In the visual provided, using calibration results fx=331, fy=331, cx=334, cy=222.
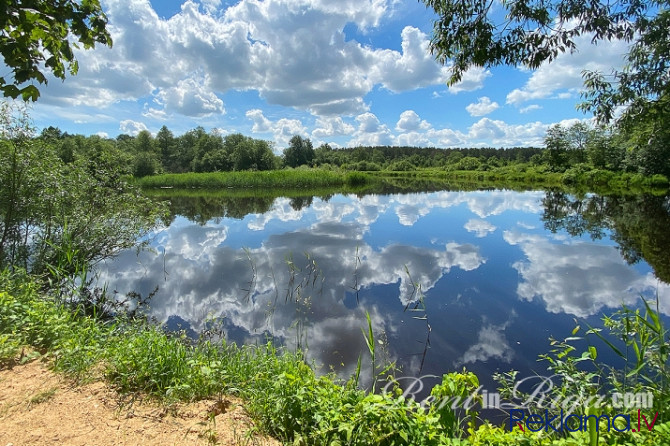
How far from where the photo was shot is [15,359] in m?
3.52

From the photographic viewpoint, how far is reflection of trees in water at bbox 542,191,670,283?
11125 mm

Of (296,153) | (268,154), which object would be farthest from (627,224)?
(296,153)

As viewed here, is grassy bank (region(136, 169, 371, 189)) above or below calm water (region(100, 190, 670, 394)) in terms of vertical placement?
above

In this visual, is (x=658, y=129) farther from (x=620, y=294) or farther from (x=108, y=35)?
(x=108, y=35)

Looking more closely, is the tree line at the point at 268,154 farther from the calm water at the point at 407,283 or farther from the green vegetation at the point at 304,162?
the calm water at the point at 407,283

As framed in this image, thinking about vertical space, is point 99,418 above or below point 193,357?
above

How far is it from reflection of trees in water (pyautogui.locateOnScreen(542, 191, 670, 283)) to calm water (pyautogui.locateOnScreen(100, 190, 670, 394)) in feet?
0.28

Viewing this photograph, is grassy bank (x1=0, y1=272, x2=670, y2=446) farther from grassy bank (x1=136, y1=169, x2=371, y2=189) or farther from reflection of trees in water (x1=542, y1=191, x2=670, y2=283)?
grassy bank (x1=136, y1=169, x2=371, y2=189)

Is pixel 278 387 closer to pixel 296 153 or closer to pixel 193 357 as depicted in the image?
pixel 193 357

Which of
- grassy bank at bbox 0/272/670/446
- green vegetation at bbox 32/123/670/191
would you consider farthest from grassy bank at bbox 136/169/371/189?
grassy bank at bbox 0/272/670/446

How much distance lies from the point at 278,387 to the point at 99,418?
1.51 m

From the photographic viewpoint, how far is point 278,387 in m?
2.88

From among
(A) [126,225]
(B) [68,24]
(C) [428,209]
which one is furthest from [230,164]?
(B) [68,24]

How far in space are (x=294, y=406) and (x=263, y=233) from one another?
40.8ft
